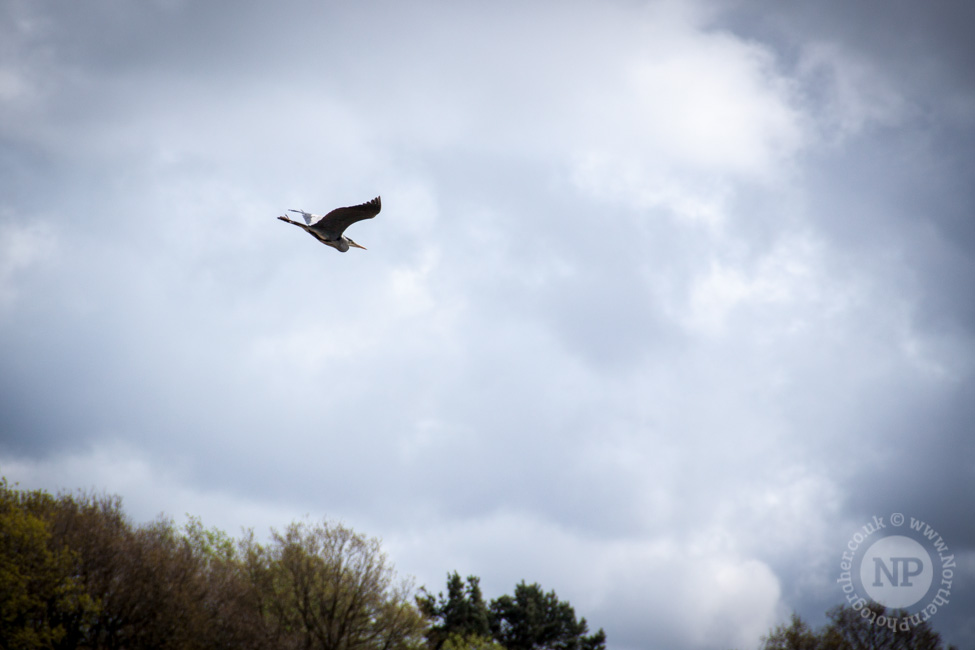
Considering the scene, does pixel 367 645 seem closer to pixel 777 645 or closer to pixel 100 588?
pixel 100 588

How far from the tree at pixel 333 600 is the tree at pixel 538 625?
28.5 metres

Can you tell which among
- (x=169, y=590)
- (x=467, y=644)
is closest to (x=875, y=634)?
(x=467, y=644)

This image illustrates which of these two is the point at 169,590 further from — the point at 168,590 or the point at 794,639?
the point at 794,639

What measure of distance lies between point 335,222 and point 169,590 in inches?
908

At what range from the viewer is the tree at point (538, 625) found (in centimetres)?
6619

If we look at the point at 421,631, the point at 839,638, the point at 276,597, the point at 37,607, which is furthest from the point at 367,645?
the point at 839,638

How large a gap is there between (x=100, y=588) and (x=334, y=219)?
2363 centimetres

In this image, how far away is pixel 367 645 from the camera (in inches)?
1543

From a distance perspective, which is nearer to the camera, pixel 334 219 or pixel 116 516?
pixel 334 219

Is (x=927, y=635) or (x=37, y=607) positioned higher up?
(x=927, y=635)

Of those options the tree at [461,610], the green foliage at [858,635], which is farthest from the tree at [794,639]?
the tree at [461,610]

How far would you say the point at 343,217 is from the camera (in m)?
24.1

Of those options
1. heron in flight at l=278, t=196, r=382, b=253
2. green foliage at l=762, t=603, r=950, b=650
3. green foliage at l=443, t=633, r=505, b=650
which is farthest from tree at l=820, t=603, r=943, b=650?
heron in flight at l=278, t=196, r=382, b=253

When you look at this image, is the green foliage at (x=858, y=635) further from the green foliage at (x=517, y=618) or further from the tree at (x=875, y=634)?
the green foliage at (x=517, y=618)
